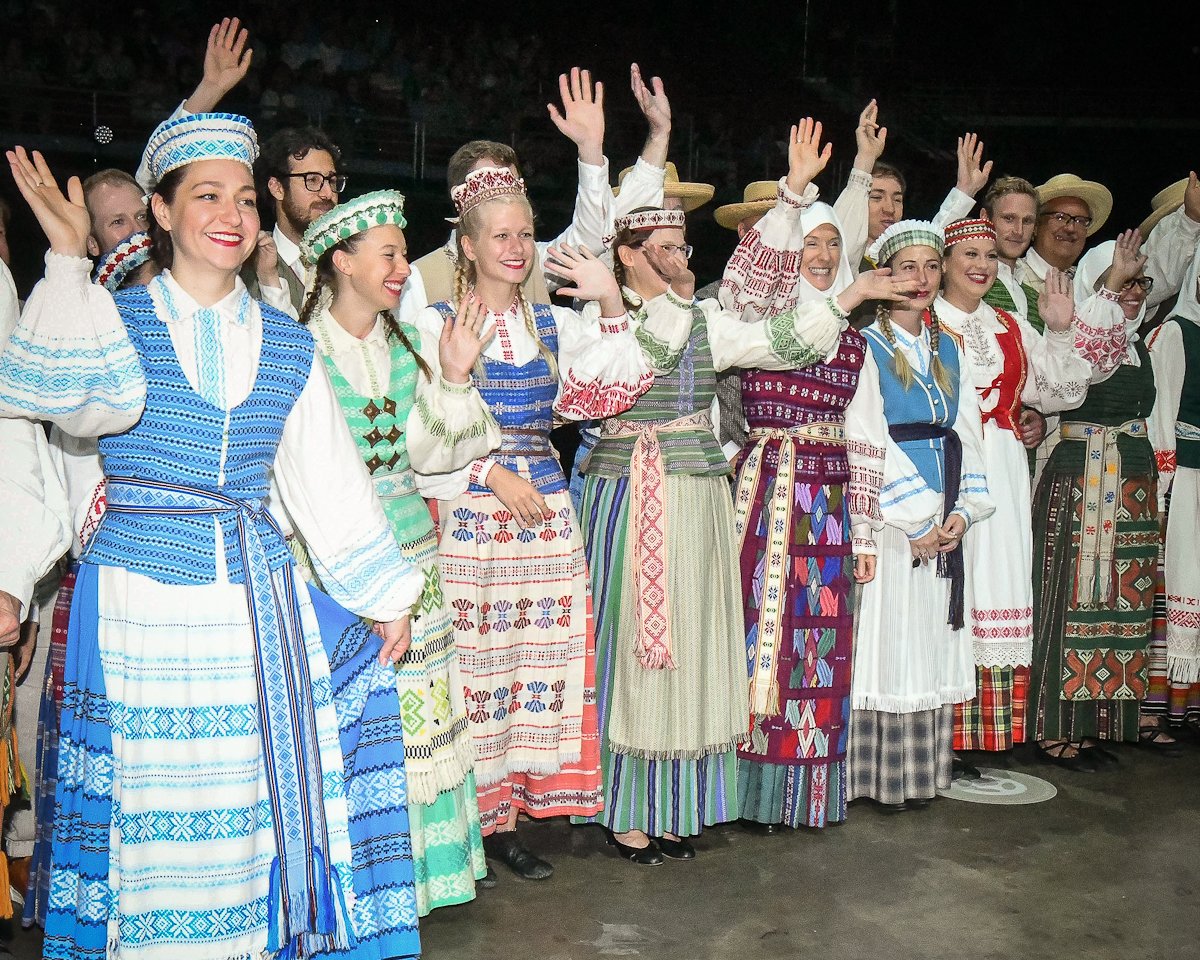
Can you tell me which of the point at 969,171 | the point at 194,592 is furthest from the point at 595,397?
the point at 969,171

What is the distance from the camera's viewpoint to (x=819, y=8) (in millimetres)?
10594

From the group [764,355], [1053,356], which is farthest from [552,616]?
[1053,356]

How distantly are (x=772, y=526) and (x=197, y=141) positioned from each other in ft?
6.77

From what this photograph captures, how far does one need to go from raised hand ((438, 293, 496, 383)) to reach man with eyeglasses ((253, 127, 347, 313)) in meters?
0.82

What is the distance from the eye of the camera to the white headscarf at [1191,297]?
203 inches

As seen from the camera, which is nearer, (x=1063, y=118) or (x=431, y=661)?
(x=431, y=661)

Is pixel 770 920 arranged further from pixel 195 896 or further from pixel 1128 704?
pixel 1128 704

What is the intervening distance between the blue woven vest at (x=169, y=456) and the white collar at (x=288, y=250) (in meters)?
1.30

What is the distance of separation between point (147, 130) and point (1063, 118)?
6658 millimetres

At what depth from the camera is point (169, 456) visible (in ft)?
8.03

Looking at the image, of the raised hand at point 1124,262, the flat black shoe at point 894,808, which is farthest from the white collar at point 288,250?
the raised hand at point 1124,262

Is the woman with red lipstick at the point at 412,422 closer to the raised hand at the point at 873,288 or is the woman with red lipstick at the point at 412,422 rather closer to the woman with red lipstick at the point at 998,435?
the raised hand at the point at 873,288

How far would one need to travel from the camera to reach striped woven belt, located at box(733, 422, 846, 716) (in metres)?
3.93

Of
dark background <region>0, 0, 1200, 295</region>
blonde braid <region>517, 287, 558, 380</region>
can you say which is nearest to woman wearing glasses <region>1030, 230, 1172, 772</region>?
blonde braid <region>517, 287, 558, 380</region>
